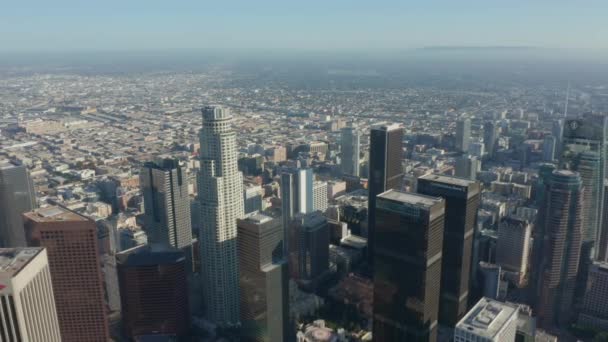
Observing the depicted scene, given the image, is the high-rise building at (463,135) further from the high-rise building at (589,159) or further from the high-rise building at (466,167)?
the high-rise building at (589,159)

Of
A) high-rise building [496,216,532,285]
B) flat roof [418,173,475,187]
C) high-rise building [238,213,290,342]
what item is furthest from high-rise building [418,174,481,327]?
high-rise building [496,216,532,285]

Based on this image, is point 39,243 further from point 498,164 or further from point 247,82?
point 247,82

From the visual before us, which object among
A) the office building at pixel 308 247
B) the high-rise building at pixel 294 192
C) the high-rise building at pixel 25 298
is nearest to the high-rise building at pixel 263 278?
the office building at pixel 308 247

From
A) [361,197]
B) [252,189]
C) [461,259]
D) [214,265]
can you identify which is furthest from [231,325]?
[361,197]

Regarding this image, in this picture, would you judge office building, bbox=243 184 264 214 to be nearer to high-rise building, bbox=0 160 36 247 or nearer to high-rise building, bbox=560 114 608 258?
high-rise building, bbox=0 160 36 247

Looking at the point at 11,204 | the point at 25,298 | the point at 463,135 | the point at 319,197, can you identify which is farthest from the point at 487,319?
the point at 463,135

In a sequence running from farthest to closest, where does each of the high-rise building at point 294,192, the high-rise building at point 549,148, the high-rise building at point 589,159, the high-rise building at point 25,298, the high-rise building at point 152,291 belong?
the high-rise building at point 549,148 → the high-rise building at point 294,192 → the high-rise building at point 589,159 → the high-rise building at point 152,291 → the high-rise building at point 25,298

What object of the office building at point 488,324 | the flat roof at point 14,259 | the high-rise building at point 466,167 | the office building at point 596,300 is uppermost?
the flat roof at point 14,259
